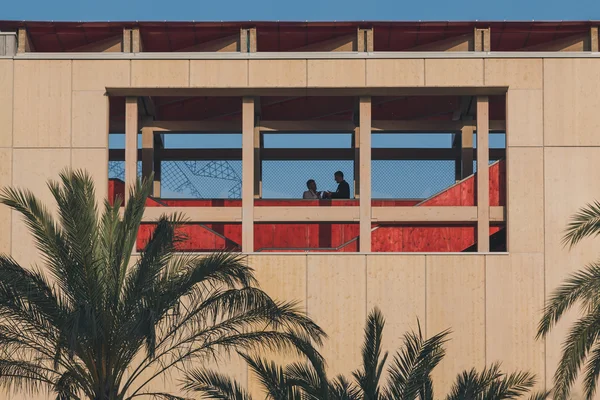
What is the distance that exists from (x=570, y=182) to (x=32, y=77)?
12661 millimetres

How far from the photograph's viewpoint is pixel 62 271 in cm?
1950

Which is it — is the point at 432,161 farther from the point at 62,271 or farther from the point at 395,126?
the point at 62,271

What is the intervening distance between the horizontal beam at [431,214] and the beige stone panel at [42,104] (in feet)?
24.8

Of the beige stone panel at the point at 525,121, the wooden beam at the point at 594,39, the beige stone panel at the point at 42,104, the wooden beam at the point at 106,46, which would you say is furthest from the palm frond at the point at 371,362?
the wooden beam at the point at 106,46

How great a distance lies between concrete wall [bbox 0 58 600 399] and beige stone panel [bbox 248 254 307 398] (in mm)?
23

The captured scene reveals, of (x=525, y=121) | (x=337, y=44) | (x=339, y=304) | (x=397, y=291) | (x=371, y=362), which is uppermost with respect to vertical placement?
(x=337, y=44)

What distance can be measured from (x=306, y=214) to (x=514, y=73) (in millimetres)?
5870

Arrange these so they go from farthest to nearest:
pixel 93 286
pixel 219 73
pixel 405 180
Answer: pixel 405 180
pixel 219 73
pixel 93 286

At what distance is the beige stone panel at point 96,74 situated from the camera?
2655 cm

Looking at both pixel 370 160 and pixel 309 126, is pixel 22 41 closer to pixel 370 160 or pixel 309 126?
pixel 309 126

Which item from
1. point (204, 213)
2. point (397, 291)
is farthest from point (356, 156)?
point (397, 291)

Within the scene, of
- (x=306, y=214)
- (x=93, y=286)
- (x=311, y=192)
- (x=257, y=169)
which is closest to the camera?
(x=93, y=286)

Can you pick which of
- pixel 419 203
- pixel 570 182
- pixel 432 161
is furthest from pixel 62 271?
pixel 432 161

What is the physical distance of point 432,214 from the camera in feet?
88.8
